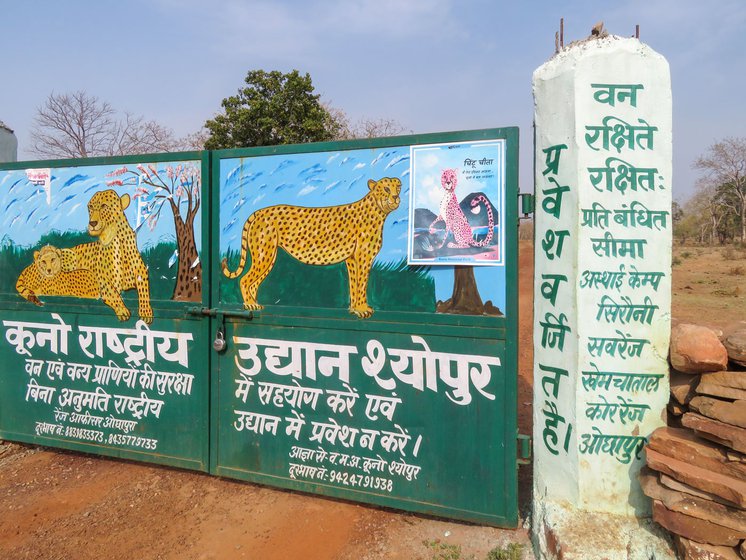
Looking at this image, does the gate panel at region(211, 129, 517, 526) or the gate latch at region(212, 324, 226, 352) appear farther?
the gate latch at region(212, 324, 226, 352)

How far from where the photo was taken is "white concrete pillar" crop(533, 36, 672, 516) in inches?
104

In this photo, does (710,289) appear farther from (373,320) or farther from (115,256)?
(115,256)

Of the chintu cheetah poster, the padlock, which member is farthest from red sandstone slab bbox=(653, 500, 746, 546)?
the padlock

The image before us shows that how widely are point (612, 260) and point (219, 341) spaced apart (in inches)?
102

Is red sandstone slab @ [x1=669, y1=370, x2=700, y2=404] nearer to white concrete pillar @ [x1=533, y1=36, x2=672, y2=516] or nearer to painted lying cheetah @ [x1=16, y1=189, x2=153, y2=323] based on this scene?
white concrete pillar @ [x1=533, y1=36, x2=672, y2=516]

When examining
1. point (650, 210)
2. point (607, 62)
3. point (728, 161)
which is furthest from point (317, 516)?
point (728, 161)

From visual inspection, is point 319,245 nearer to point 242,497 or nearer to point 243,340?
point 243,340

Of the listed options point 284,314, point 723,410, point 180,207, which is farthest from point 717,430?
point 180,207

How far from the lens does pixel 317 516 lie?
3260mm

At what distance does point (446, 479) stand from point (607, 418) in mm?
1022

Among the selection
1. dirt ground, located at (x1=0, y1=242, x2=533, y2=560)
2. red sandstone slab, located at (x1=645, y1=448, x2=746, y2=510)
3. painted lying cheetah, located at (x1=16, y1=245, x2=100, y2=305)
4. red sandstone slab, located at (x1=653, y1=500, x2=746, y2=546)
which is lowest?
dirt ground, located at (x1=0, y1=242, x2=533, y2=560)

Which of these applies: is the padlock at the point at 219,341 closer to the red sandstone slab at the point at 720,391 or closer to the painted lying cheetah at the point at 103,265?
the painted lying cheetah at the point at 103,265

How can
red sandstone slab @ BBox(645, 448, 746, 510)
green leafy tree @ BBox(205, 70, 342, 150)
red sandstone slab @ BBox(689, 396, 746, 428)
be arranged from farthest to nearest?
green leafy tree @ BBox(205, 70, 342, 150), red sandstone slab @ BBox(689, 396, 746, 428), red sandstone slab @ BBox(645, 448, 746, 510)

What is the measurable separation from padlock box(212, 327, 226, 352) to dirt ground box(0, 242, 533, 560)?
3.44 feet
